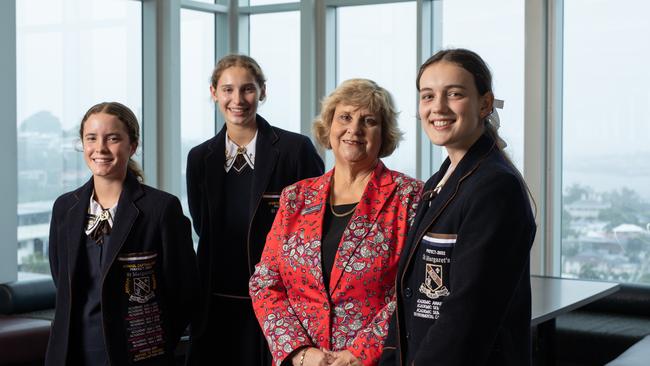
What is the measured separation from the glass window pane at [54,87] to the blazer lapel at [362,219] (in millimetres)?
3703

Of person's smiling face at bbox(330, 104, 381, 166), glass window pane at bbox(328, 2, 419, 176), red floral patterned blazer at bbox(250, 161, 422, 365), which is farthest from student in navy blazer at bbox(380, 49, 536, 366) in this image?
glass window pane at bbox(328, 2, 419, 176)

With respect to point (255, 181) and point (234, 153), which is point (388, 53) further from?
point (255, 181)

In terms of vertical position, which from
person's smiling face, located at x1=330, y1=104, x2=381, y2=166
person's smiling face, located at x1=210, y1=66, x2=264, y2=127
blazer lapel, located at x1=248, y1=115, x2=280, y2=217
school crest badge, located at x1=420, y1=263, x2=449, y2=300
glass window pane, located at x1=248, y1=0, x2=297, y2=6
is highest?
glass window pane, located at x1=248, y1=0, x2=297, y2=6

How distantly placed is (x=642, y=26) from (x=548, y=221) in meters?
1.49

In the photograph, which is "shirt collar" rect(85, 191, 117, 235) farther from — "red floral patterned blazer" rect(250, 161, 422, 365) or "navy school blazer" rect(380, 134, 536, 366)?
"navy school blazer" rect(380, 134, 536, 366)

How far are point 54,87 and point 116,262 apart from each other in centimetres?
391

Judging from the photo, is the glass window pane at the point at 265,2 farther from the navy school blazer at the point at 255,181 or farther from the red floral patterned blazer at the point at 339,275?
the red floral patterned blazer at the point at 339,275

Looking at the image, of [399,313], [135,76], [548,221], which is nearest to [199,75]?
[135,76]

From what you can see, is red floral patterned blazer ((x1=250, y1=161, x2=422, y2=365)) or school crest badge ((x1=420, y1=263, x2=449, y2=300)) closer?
school crest badge ((x1=420, y1=263, x2=449, y2=300))

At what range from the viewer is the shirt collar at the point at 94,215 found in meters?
3.07

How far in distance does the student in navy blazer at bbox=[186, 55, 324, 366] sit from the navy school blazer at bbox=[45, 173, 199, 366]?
0.34m

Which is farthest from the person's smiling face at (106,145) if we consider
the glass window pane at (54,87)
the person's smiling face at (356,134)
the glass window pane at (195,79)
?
the glass window pane at (195,79)

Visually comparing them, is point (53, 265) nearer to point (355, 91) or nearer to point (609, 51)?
point (355, 91)

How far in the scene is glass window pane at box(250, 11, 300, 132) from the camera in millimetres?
7840
